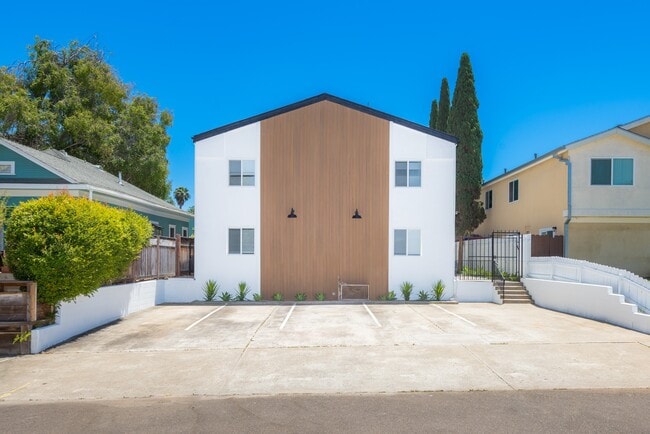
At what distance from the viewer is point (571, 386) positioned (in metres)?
6.66

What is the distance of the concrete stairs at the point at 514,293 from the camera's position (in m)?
15.8

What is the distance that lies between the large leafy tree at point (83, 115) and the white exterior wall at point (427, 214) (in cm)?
2234

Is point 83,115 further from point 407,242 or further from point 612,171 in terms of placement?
point 612,171

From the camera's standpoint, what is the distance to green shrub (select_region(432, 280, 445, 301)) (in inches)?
645

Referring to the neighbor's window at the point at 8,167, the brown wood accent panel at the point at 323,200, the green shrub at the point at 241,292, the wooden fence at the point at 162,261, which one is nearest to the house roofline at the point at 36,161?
the neighbor's window at the point at 8,167

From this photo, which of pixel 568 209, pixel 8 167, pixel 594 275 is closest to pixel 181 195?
pixel 8 167

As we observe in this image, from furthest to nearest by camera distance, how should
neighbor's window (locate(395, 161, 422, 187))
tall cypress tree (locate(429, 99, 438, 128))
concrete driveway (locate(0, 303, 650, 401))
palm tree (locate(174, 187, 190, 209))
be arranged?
palm tree (locate(174, 187, 190, 209))
tall cypress tree (locate(429, 99, 438, 128))
neighbor's window (locate(395, 161, 422, 187))
concrete driveway (locate(0, 303, 650, 401))

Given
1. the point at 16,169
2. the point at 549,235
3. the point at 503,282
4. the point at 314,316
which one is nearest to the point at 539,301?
the point at 503,282

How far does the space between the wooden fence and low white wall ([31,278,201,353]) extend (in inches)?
13.0

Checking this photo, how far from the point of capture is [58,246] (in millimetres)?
8961

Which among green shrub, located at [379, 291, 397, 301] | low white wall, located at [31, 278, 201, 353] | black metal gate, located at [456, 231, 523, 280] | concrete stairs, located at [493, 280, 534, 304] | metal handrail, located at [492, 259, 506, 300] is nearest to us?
low white wall, located at [31, 278, 201, 353]

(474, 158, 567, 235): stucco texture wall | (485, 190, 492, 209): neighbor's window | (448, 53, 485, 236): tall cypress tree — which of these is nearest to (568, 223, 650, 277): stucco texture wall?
→ (474, 158, 567, 235): stucco texture wall

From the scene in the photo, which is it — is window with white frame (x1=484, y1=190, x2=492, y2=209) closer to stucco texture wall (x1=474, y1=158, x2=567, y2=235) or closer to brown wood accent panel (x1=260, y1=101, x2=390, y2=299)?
stucco texture wall (x1=474, y1=158, x2=567, y2=235)

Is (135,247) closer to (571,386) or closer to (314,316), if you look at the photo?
(314,316)
